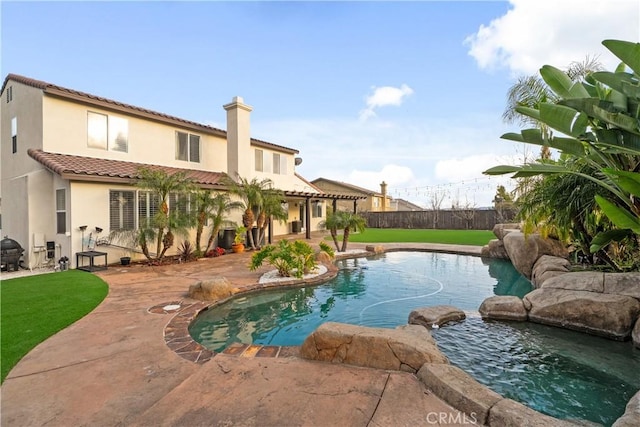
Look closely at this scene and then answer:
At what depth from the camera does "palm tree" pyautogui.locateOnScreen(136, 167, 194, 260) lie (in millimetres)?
10555

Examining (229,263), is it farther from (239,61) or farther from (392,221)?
(392,221)

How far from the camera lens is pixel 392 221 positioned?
101ft

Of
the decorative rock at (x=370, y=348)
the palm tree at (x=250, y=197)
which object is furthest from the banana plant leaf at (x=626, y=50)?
the palm tree at (x=250, y=197)

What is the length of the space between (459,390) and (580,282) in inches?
199

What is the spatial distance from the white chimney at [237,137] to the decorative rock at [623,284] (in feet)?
47.1

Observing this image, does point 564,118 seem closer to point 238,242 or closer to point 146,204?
point 238,242

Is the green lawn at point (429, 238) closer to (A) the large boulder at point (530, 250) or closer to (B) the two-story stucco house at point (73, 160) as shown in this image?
(A) the large boulder at point (530, 250)

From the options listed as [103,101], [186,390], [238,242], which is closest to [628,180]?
[186,390]

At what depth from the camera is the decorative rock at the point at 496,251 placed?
43.7 ft

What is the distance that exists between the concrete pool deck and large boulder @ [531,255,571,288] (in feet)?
21.4

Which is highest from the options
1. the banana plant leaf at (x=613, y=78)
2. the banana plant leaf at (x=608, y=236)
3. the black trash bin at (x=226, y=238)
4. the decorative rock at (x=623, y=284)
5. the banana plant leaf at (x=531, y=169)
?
the banana plant leaf at (x=613, y=78)

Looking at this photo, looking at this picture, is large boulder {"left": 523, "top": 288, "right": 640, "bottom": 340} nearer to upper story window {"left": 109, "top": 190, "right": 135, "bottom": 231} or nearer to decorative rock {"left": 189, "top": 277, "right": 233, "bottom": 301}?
decorative rock {"left": 189, "top": 277, "right": 233, "bottom": 301}

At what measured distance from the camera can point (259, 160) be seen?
61.1ft

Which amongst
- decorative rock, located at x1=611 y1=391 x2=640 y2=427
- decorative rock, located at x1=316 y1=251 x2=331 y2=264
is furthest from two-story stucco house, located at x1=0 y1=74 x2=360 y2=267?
decorative rock, located at x1=611 y1=391 x2=640 y2=427
